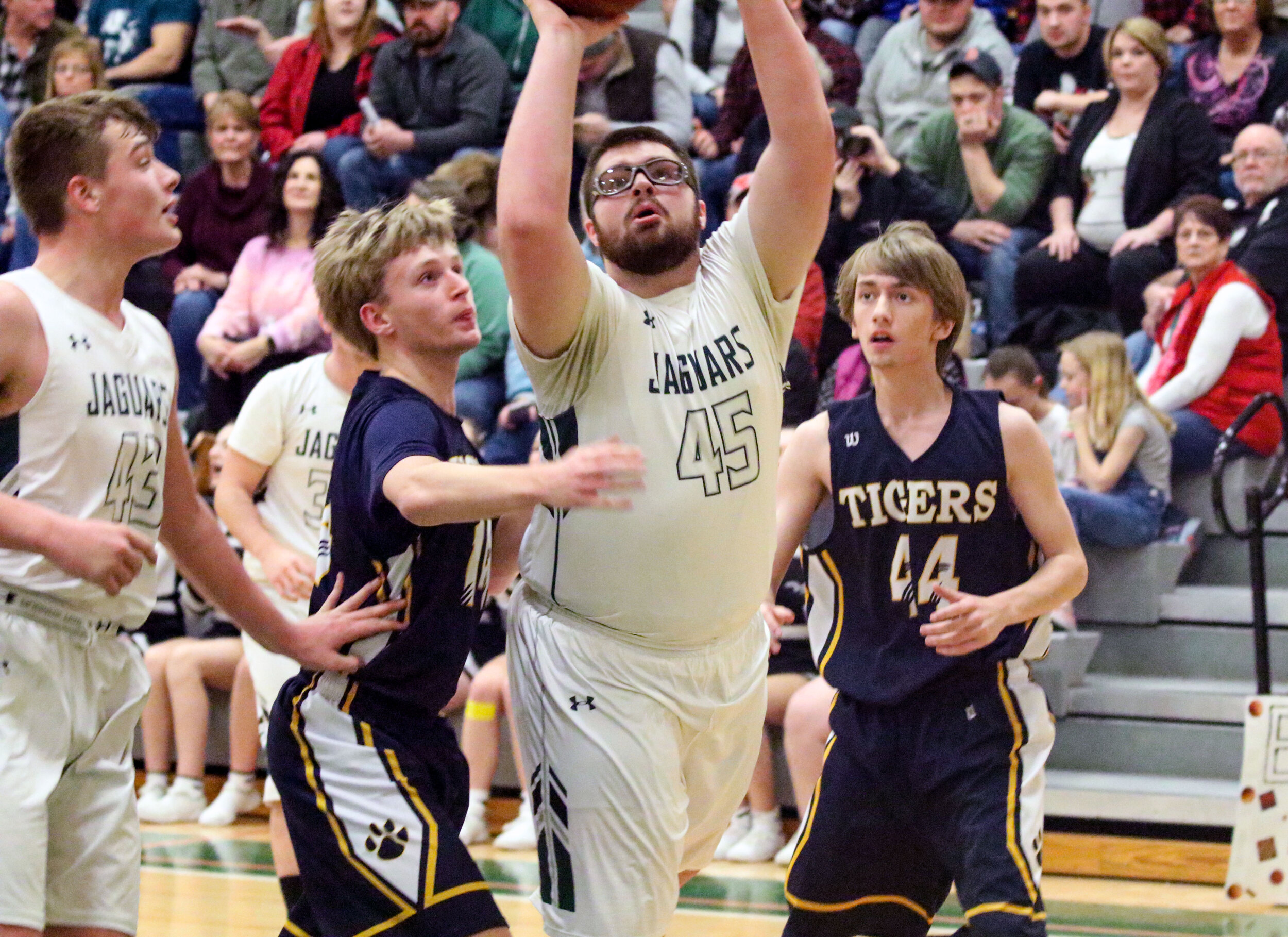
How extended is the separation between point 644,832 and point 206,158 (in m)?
8.12

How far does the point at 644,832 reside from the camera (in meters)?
2.97

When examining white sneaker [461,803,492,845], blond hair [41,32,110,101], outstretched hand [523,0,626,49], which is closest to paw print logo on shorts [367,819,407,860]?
outstretched hand [523,0,626,49]

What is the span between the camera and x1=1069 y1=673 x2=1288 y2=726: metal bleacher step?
6.45 meters

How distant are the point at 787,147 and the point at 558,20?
523 mm

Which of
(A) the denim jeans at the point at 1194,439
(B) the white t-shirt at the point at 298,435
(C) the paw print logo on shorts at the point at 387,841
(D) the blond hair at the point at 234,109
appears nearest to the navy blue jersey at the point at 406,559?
(C) the paw print logo on shorts at the point at 387,841

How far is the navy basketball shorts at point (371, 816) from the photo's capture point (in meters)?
2.89

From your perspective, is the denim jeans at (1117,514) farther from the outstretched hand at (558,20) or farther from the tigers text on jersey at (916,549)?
the outstretched hand at (558,20)

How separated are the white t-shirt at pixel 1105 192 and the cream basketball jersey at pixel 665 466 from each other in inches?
210

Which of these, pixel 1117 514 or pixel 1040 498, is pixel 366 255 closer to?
pixel 1040 498

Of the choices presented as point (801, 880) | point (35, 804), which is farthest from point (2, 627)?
point (801, 880)

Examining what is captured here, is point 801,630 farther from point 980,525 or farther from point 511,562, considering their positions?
point 511,562

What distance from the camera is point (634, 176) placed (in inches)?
122

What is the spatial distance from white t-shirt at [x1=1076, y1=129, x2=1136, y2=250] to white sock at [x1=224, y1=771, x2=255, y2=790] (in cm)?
489

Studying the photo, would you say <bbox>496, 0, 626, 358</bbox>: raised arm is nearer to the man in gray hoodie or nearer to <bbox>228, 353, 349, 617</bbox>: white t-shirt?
<bbox>228, 353, 349, 617</bbox>: white t-shirt
